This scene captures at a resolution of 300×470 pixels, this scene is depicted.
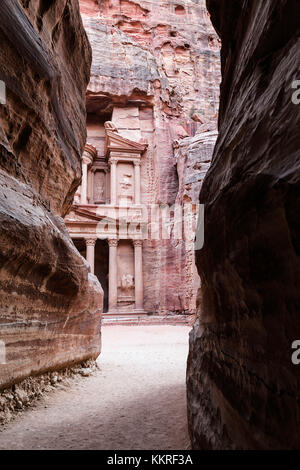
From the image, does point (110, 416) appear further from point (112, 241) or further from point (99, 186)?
point (99, 186)

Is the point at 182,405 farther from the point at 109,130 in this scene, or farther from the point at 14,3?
the point at 109,130

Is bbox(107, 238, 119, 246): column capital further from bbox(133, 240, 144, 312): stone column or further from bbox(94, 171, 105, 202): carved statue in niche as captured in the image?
bbox(94, 171, 105, 202): carved statue in niche

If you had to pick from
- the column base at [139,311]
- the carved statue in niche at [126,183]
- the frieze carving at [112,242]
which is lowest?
the column base at [139,311]

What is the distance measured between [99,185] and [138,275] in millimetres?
8507

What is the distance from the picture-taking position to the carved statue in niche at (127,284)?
23031mm

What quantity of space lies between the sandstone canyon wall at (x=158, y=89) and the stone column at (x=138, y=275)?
0.59 m

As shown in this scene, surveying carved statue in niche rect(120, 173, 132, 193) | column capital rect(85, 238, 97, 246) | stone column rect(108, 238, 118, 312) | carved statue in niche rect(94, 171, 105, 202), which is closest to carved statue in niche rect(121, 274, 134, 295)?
stone column rect(108, 238, 118, 312)

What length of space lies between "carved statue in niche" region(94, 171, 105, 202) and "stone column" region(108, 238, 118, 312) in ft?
16.7

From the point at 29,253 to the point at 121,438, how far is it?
208 centimetres

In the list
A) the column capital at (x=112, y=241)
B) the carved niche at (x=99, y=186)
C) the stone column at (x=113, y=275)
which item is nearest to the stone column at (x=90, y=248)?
the column capital at (x=112, y=241)

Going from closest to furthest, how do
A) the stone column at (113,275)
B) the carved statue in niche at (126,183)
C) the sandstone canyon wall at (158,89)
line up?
the stone column at (113,275), the sandstone canyon wall at (158,89), the carved statue in niche at (126,183)

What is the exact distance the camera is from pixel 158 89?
88.3 feet

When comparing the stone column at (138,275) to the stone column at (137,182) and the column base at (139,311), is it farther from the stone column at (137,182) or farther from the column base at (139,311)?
the stone column at (137,182)

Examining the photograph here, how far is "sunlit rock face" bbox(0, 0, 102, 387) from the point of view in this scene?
3.65 metres
